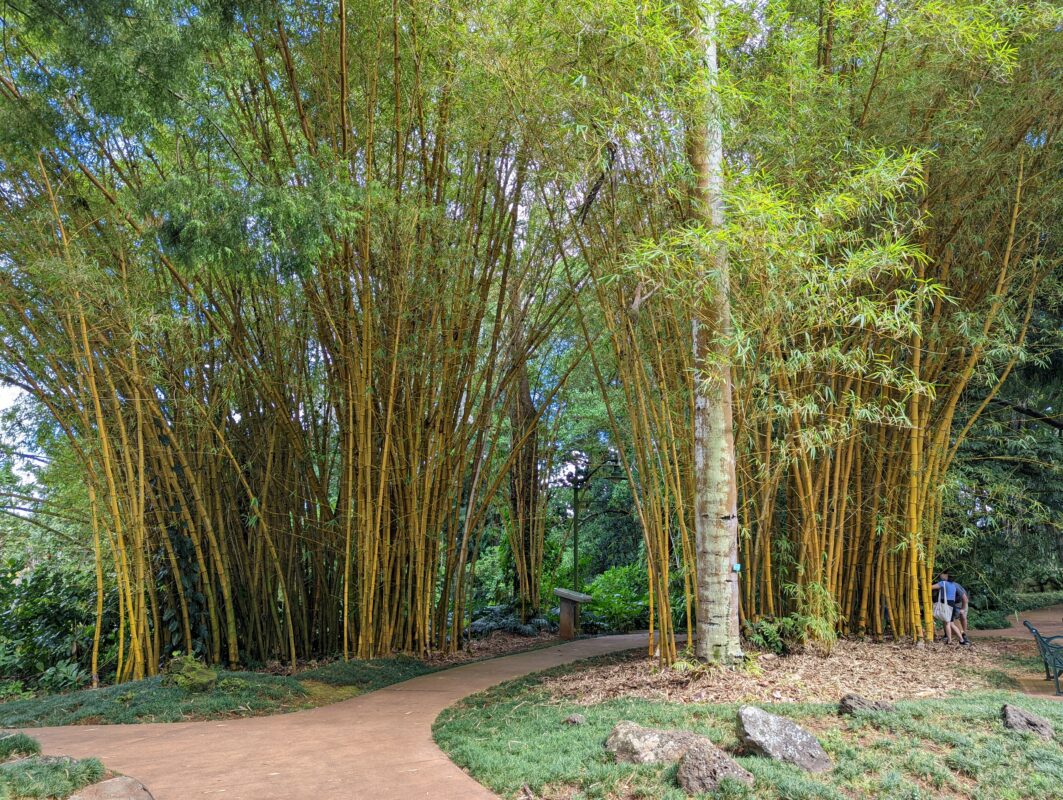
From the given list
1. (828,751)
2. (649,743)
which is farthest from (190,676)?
(828,751)

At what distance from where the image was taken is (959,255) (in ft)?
15.2

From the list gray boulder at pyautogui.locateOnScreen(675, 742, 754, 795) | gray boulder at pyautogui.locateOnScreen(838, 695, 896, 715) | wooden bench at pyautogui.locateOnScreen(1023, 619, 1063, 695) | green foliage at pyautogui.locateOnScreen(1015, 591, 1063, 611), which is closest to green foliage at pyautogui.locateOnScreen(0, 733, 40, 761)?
gray boulder at pyautogui.locateOnScreen(675, 742, 754, 795)

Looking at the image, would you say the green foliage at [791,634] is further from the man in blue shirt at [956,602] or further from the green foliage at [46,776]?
the green foliage at [46,776]

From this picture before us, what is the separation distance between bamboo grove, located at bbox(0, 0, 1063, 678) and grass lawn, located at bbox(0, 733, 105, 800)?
6.44 ft

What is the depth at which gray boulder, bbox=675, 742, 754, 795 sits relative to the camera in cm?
218

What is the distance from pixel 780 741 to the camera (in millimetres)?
2441

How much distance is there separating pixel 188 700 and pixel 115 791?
1757mm

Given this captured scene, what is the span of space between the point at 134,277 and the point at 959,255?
5346mm

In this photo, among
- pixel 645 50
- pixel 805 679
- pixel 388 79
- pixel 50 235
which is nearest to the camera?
pixel 645 50

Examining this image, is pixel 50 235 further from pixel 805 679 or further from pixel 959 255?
pixel 959 255

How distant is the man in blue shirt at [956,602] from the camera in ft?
16.7

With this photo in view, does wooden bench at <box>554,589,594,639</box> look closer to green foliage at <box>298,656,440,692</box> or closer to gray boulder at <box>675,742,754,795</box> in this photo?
green foliage at <box>298,656,440,692</box>

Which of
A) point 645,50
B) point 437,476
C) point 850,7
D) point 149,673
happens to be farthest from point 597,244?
point 149,673

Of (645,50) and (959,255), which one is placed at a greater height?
(645,50)
